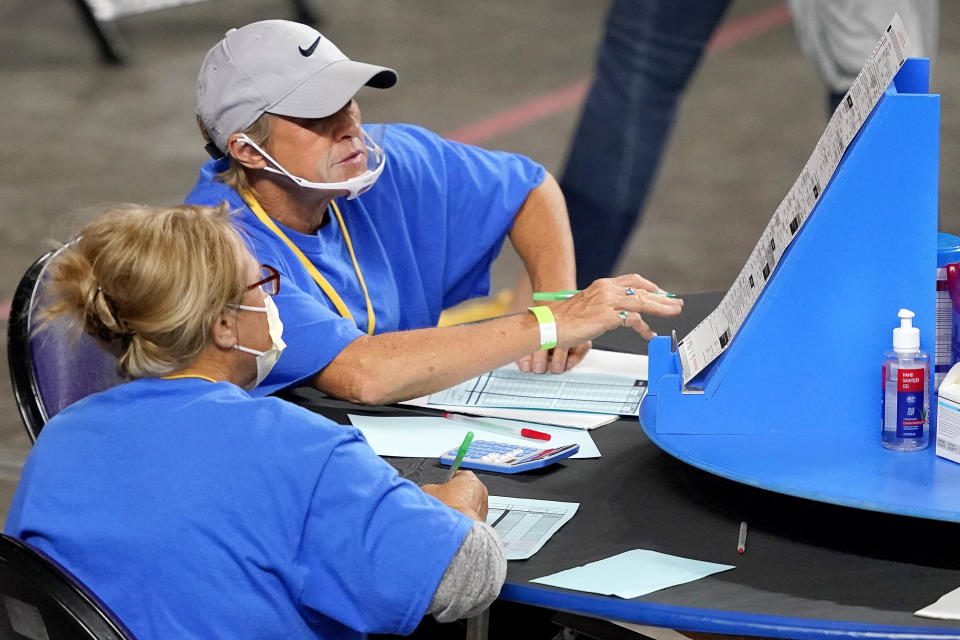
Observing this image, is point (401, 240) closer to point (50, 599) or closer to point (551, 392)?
point (551, 392)

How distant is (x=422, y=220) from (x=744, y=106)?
3938mm

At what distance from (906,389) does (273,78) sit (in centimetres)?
125

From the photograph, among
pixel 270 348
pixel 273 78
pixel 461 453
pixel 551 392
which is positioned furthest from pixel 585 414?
pixel 273 78

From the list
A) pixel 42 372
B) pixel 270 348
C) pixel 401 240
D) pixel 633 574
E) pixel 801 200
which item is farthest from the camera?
pixel 401 240

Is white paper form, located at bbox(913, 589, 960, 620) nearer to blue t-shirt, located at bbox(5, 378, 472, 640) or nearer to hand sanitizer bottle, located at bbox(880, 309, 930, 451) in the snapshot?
hand sanitizer bottle, located at bbox(880, 309, 930, 451)

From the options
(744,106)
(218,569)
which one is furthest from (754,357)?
(744,106)

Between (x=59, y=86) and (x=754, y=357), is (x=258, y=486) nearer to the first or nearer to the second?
(x=754, y=357)

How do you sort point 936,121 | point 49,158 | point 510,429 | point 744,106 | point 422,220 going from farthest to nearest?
point 744,106 → point 49,158 → point 422,220 → point 510,429 → point 936,121

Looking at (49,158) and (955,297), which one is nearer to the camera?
(955,297)

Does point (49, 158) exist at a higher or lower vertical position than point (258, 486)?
lower

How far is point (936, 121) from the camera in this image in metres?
1.91

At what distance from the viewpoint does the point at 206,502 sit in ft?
5.37

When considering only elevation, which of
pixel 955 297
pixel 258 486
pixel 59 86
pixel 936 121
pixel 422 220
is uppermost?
pixel 936 121

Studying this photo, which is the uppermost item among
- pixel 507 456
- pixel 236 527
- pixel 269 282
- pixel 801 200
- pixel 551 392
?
pixel 801 200
